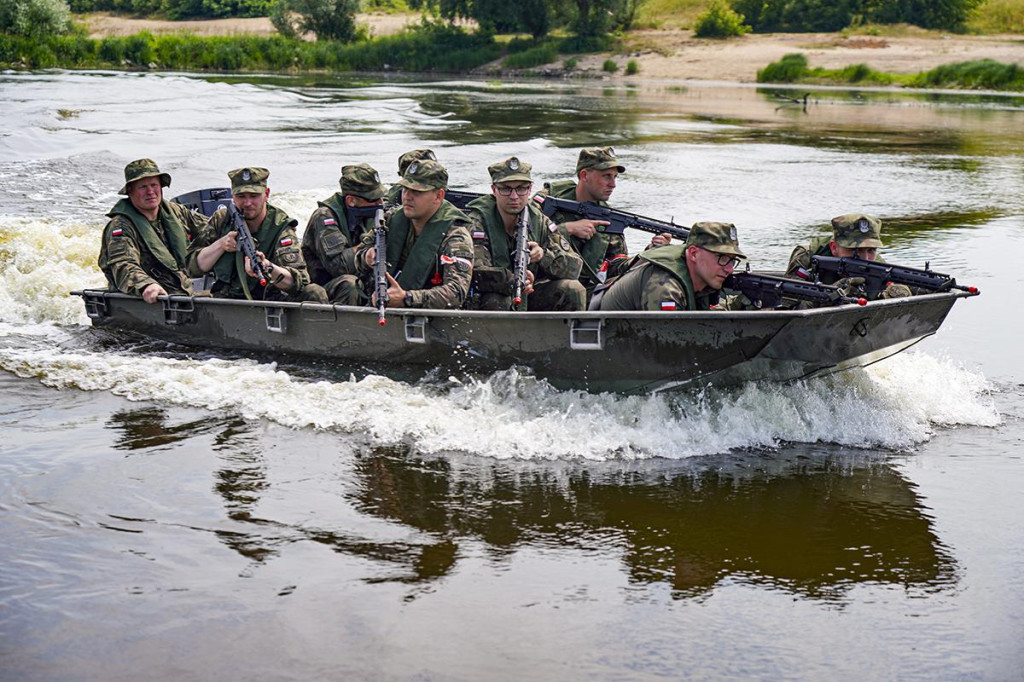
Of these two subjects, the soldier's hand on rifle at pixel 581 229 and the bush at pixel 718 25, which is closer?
the soldier's hand on rifle at pixel 581 229

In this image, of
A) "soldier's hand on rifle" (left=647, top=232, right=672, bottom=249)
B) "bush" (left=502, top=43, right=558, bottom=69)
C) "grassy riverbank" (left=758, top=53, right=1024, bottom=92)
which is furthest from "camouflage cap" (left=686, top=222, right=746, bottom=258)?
"bush" (left=502, top=43, right=558, bottom=69)

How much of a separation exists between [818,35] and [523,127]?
35.1 meters

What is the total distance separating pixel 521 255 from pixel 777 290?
1.77 metres

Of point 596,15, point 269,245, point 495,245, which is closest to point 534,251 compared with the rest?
point 495,245

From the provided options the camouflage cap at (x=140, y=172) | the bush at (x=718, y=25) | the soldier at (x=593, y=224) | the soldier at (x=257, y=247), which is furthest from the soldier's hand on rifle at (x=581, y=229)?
the bush at (x=718, y=25)

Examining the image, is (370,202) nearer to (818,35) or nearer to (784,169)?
(784,169)

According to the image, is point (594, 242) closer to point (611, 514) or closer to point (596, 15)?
point (611, 514)

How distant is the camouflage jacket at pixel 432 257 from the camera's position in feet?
27.3

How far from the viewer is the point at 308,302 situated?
917 centimetres

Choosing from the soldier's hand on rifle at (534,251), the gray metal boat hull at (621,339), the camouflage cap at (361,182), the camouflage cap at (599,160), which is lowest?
the gray metal boat hull at (621,339)

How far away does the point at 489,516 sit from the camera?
6.62 m

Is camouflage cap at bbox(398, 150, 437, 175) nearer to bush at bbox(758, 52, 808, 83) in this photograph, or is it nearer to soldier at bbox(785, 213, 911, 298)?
soldier at bbox(785, 213, 911, 298)

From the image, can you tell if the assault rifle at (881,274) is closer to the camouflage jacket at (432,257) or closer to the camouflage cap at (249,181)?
the camouflage jacket at (432,257)

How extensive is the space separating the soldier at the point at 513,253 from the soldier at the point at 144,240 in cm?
246
